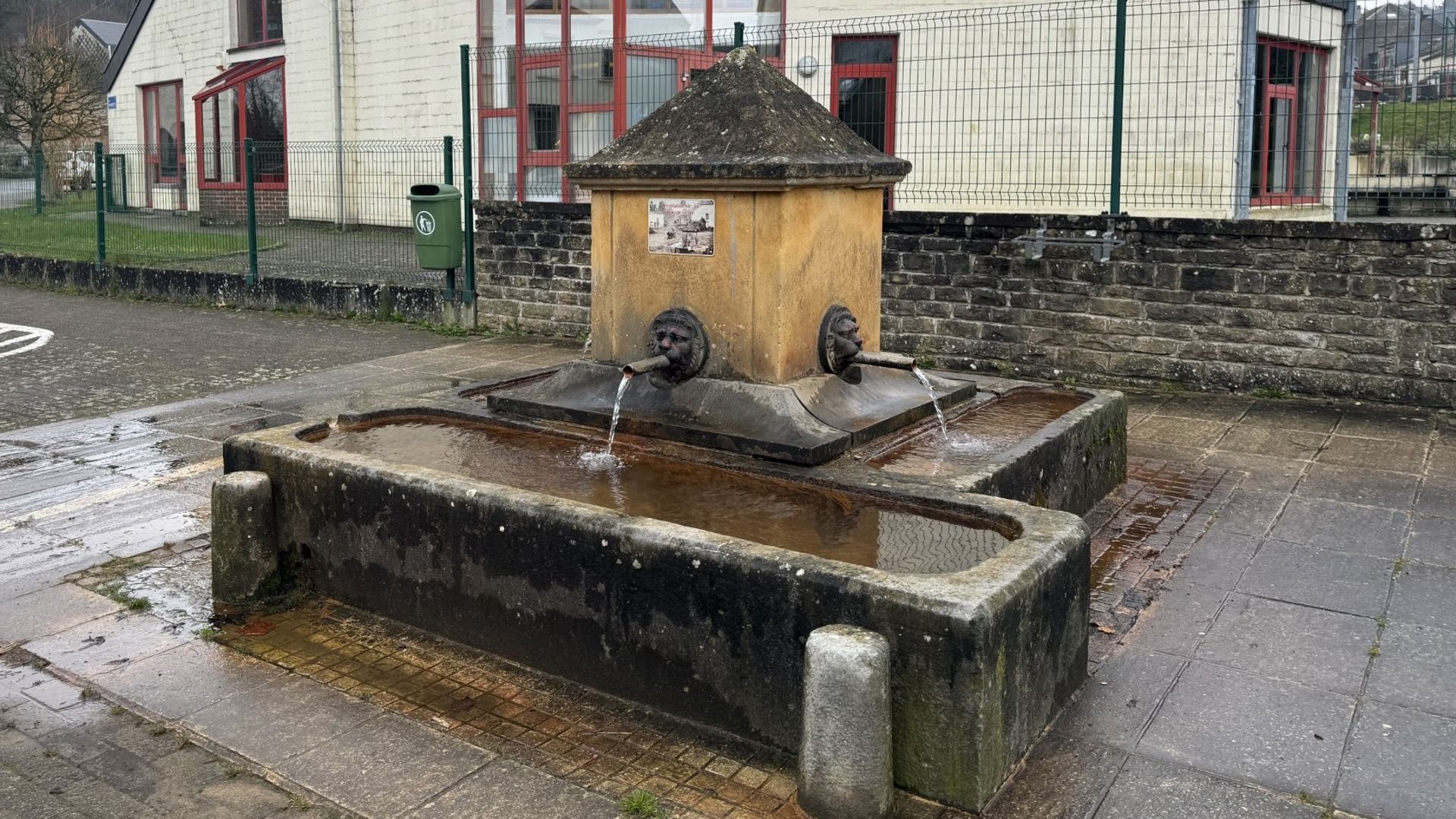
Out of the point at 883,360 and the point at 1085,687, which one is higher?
the point at 883,360

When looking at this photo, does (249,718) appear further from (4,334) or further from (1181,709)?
(4,334)

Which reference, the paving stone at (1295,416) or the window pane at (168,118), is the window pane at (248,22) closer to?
the window pane at (168,118)

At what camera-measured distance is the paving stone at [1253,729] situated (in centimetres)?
371

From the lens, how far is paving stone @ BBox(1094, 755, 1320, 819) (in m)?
3.48

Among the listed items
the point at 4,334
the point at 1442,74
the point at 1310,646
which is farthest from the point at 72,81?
the point at 1310,646

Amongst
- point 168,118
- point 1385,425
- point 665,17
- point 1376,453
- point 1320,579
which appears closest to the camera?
point 1320,579

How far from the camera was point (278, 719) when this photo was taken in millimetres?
4172

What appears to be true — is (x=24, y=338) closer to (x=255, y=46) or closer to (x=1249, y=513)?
(x=1249, y=513)

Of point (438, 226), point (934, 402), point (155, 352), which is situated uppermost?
point (438, 226)

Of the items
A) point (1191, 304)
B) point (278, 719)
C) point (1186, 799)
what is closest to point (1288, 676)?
point (1186, 799)

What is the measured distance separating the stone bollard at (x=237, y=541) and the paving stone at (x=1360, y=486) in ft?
17.1

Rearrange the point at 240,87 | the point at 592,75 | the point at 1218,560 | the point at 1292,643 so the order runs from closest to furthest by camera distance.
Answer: the point at 1292,643 < the point at 1218,560 < the point at 592,75 < the point at 240,87

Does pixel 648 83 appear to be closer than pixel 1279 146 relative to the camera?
No

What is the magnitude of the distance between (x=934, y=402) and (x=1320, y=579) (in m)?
1.87
